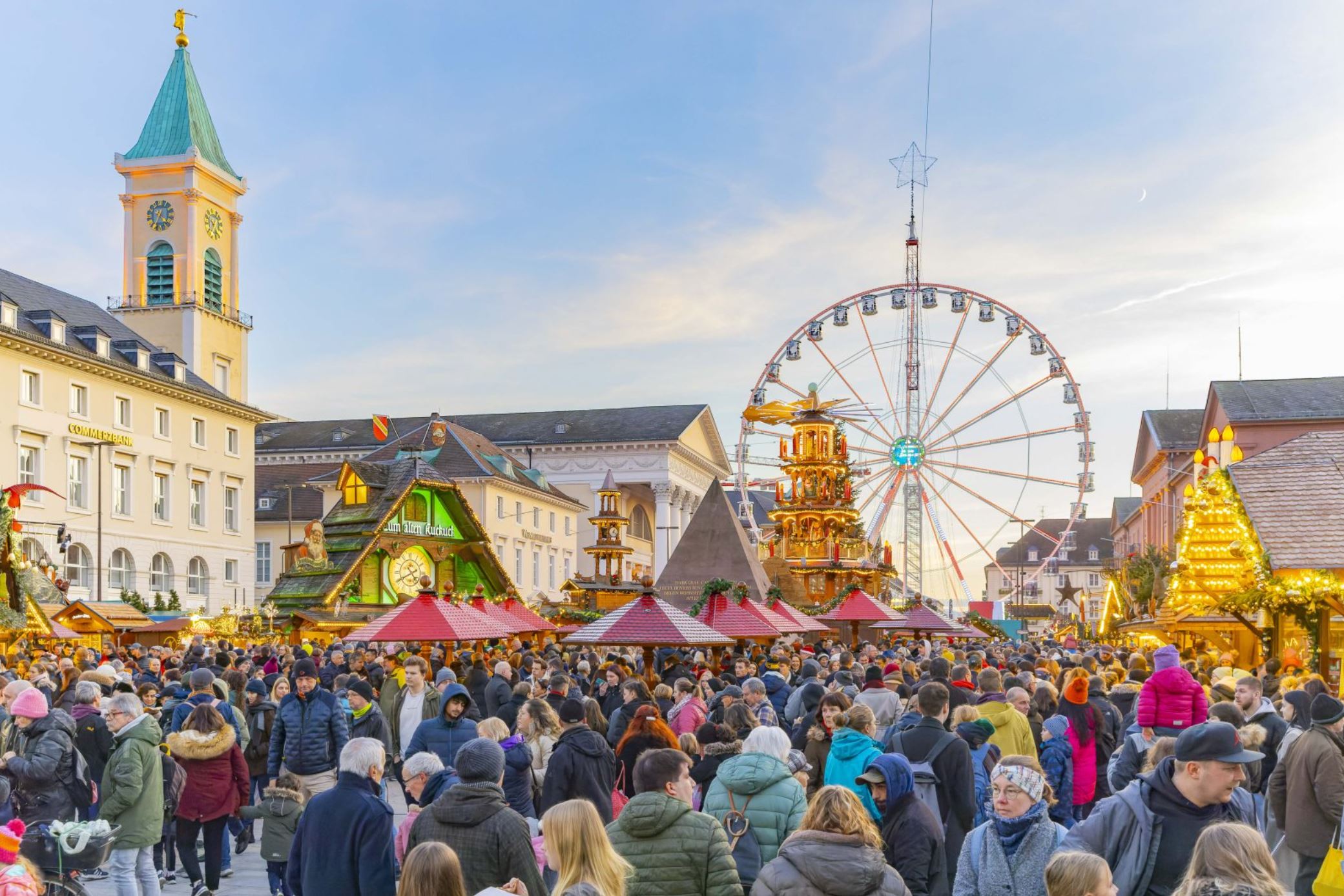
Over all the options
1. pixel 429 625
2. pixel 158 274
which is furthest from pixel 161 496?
pixel 429 625

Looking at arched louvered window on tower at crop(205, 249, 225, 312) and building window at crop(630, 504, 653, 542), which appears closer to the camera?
arched louvered window on tower at crop(205, 249, 225, 312)

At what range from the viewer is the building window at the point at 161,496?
57375 millimetres

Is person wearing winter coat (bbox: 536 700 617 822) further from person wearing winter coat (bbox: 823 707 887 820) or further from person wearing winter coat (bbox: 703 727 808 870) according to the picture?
person wearing winter coat (bbox: 703 727 808 870)

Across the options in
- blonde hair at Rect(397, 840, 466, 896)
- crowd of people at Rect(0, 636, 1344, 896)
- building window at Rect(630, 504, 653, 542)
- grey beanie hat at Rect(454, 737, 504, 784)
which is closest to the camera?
blonde hair at Rect(397, 840, 466, 896)

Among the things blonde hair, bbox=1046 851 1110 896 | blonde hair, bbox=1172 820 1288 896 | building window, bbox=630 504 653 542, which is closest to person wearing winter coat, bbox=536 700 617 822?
blonde hair, bbox=1046 851 1110 896

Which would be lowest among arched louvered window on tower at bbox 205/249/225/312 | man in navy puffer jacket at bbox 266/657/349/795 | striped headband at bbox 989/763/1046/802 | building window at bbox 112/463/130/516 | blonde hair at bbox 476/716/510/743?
man in navy puffer jacket at bbox 266/657/349/795

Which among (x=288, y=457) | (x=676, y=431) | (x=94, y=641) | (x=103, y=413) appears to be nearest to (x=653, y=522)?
(x=676, y=431)

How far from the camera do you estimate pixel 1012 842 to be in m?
5.62

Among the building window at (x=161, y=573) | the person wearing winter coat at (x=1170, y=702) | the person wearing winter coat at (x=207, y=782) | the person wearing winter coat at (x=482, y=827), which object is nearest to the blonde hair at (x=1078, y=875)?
the person wearing winter coat at (x=482, y=827)

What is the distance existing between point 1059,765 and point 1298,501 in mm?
14053

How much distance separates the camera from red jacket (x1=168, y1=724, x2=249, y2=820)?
10.4 m

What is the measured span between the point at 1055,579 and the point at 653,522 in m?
56.4

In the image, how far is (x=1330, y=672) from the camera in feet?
74.7

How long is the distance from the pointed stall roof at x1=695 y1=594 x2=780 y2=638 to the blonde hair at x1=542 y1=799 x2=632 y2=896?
15.2 m
